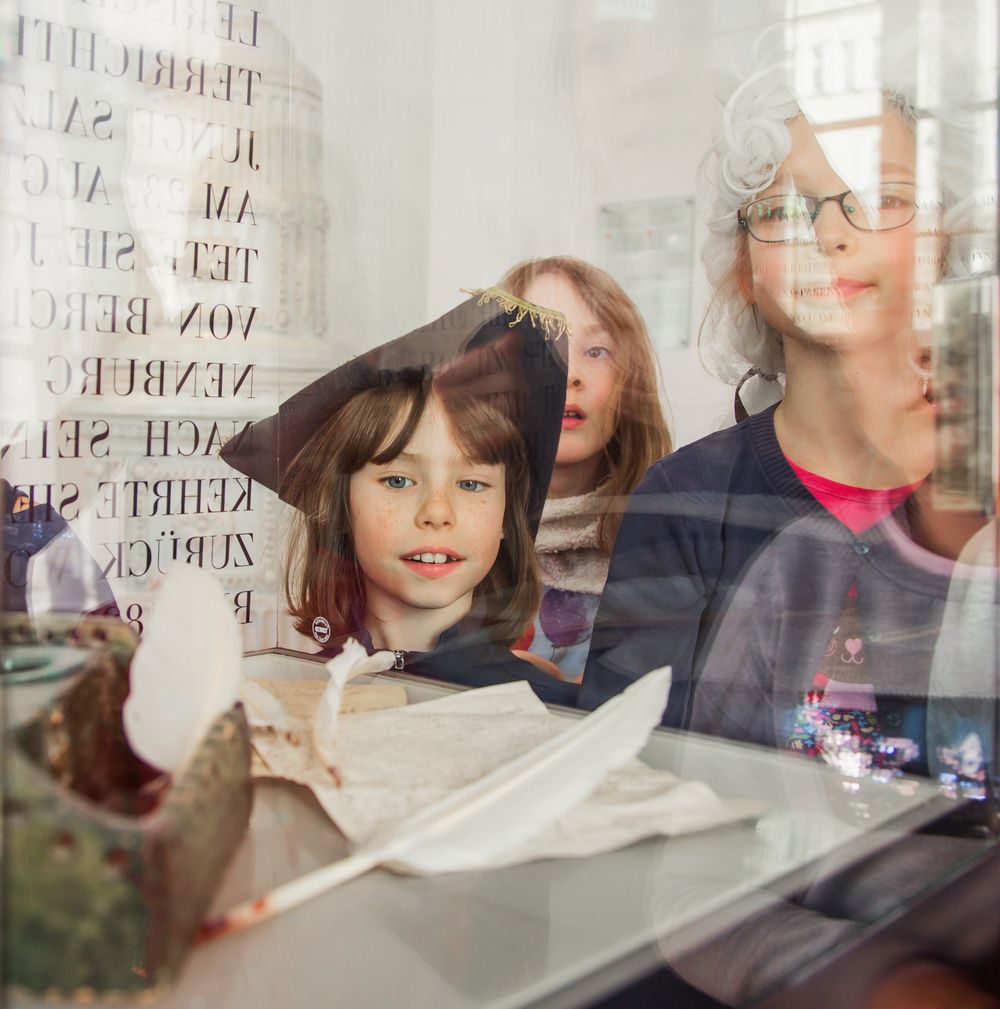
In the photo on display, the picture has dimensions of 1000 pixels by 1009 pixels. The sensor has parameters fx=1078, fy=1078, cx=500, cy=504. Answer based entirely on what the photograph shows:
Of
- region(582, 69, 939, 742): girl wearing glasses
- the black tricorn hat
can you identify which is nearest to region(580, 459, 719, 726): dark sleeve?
region(582, 69, 939, 742): girl wearing glasses

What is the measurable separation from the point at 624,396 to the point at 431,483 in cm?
19

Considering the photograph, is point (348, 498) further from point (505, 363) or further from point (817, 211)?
point (817, 211)

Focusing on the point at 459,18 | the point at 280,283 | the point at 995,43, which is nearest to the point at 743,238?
the point at 995,43

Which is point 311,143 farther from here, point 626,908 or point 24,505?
point 626,908

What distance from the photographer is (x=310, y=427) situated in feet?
3.51

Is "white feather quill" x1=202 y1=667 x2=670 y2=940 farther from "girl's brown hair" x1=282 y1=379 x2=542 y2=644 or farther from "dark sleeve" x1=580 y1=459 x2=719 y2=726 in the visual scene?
"girl's brown hair" x1=282 y1=379 x2=542 y2=644

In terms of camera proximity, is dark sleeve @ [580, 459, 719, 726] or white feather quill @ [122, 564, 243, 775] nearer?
white feather quill @ [122, 564, 243, 775]

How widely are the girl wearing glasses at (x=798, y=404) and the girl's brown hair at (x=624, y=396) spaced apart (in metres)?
0.03

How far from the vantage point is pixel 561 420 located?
998 mm

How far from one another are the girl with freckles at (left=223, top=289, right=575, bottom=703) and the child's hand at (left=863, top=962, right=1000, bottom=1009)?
0.35m

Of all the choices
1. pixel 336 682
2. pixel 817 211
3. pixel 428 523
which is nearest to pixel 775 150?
pixel 817 211

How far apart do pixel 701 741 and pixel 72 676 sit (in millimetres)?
460

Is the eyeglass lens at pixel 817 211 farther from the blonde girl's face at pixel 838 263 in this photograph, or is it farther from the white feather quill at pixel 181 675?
the white feather quill at pixel 181 675

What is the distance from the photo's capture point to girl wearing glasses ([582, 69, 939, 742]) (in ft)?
2.71
